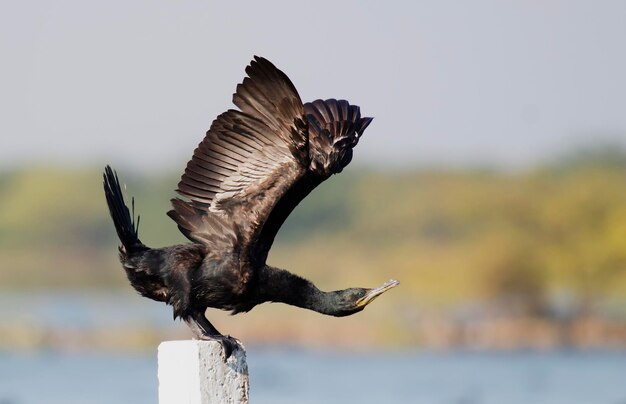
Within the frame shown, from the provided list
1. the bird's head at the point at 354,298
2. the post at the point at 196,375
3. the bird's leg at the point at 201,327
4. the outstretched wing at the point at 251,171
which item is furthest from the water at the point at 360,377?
the post at the point at 196,375

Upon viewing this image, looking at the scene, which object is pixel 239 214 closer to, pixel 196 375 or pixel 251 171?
pixel 251 171

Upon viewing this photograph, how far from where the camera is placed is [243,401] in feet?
18.6

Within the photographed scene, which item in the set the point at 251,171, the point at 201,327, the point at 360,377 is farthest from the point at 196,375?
the point at 360,377

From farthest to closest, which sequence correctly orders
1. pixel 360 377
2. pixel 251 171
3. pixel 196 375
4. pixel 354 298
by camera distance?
pixel 360 377 < pixel 251 171 < pixel 354 298 < pixel 196 375

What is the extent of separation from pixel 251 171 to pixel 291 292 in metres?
0.65

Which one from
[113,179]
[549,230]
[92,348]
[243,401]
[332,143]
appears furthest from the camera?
[549,230]

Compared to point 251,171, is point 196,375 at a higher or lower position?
lower

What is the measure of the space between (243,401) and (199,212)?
78.2 inches

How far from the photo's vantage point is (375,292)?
23.6 ft

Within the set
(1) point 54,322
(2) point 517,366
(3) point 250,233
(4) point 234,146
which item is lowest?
(3) point 250,233

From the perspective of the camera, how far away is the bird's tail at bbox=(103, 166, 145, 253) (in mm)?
7238

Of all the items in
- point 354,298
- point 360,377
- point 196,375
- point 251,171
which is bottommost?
point 196,375

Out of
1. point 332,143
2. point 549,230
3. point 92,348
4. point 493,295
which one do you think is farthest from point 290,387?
point 332,143

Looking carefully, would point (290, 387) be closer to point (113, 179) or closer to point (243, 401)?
point (113, 179)
